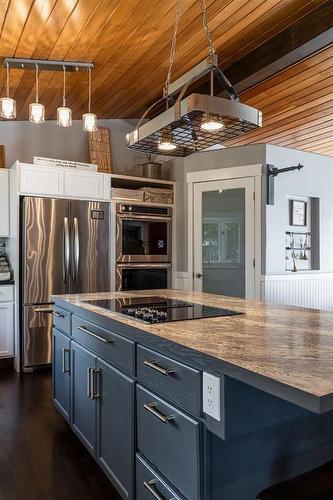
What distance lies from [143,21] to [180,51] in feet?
2.01

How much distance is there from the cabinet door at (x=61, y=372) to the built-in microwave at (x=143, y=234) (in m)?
1.89

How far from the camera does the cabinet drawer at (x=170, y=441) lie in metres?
1.28

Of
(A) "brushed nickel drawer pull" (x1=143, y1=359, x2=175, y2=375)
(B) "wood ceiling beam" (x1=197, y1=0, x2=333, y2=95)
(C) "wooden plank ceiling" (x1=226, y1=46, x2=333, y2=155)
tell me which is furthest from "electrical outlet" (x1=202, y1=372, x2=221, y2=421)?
(C) "wooden plank ceiling" (x1=226, y1=46, x2=333, y2=155)

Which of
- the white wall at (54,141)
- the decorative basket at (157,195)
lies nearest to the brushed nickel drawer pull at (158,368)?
the decorative basket at (157,195)

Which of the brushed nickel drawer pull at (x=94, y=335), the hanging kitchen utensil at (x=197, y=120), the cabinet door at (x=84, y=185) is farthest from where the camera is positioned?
the cabinet door at (x=84, y=185)

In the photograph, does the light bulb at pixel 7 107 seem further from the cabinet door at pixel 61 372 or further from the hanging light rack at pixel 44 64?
the cabinet door at pixel 61 372

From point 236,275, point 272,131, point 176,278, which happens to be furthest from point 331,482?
point 272,131

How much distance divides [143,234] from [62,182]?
3.90 feet

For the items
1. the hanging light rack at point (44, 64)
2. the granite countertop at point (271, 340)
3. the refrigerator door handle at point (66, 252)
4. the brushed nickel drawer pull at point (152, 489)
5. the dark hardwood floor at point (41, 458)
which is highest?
the hanging light rack at point (44, 64)

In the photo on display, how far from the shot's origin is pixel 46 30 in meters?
2.81

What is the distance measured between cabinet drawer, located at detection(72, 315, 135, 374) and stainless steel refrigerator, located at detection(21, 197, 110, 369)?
1704 millimetres

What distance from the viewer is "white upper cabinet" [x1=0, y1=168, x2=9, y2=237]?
13.5 feet

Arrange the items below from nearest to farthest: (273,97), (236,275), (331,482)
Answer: (331,482)
(273,97)
(236,275)

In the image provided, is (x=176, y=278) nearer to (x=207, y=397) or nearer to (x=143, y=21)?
(x=143, y=21)
